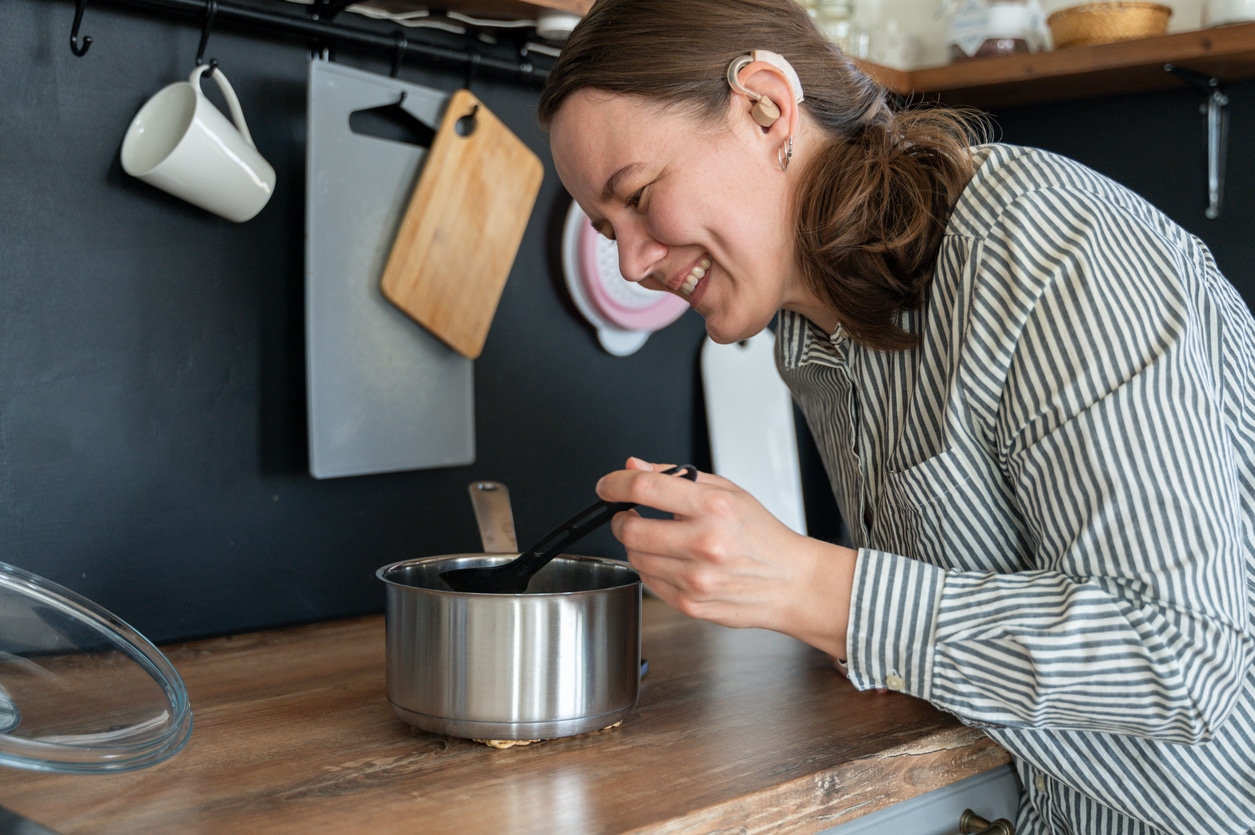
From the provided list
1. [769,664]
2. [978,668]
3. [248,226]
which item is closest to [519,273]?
[248,226]

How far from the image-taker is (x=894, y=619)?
848mm

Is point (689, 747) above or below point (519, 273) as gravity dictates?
below

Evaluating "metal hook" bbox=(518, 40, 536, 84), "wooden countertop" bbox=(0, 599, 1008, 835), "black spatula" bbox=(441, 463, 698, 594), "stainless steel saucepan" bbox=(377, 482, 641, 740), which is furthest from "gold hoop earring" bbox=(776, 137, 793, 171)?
"metal hook" bbox=(518, 40, 536, 84)

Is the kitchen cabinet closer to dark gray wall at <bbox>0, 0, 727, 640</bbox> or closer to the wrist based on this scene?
the wrist

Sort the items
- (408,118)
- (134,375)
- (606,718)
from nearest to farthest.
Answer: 1. (606,718)
2. (134,375)
3. (408,118)

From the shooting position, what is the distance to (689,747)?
36.2 inches

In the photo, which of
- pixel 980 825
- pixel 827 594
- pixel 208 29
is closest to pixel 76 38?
pixel 208 29

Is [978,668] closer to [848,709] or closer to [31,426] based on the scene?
[848,709]

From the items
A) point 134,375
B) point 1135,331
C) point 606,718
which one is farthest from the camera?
point 134,375

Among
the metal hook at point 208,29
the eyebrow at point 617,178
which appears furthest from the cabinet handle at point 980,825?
the metal hook at point 208,29

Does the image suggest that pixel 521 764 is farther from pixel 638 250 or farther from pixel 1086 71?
pixel 1086 71

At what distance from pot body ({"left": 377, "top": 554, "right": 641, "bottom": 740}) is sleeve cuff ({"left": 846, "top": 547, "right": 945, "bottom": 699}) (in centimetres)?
19

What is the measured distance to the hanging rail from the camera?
1154mm

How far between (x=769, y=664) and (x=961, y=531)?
33cm
